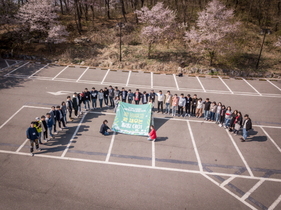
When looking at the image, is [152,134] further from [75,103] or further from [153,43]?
[153,43]

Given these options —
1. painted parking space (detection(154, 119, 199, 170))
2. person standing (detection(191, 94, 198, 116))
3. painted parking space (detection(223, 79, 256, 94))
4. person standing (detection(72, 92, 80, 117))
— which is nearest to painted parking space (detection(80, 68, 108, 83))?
person standing (detection(72, 92, 80, 117))

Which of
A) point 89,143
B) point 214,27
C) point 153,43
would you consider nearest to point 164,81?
point 153,43

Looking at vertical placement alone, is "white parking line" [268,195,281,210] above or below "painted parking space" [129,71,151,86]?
below

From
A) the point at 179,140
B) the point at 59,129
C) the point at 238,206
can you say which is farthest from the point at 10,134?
the point at 238,206

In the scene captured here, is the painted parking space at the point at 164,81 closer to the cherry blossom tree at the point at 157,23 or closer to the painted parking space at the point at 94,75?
the painted parking space at the point at 94,75

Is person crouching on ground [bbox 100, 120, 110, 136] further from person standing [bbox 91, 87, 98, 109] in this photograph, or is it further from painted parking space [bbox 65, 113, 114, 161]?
person standing [bbox 91, 87, 98, 109]

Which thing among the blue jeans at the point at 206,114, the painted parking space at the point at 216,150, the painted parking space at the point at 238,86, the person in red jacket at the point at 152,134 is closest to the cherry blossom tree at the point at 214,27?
the painted parking space at the point at 238,86

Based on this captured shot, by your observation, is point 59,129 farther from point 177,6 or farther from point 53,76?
point 177,6
